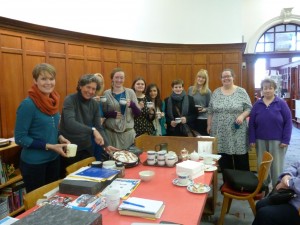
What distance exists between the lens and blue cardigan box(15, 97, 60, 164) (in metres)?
1.93

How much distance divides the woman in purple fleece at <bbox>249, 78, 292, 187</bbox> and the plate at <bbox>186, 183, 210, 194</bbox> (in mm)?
1694

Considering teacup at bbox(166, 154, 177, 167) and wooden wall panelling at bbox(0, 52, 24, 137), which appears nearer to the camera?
teacup at bbox(166, 154, 177, 167)

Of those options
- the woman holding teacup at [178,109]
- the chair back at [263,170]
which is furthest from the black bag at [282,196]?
the woman holding teacup at [178,109]

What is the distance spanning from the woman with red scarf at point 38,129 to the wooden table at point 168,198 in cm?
66

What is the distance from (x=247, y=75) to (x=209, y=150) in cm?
534

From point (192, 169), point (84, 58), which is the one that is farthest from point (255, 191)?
point (84, 58)

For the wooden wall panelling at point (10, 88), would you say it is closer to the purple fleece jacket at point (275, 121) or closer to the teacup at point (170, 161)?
the teacup at point (170, 161)

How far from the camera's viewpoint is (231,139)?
10.4ft

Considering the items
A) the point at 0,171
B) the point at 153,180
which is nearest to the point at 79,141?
the point at 153,180

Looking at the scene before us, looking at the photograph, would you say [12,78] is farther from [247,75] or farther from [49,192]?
[247,75]

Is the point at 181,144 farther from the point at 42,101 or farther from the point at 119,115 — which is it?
the point at 42,101

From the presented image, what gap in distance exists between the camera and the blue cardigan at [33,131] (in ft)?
6.34

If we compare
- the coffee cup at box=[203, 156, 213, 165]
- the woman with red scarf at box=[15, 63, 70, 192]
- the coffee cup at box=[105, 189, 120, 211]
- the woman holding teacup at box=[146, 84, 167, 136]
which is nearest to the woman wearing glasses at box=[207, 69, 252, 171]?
the woman holding teacup at box=[146, 84, 167, 136]

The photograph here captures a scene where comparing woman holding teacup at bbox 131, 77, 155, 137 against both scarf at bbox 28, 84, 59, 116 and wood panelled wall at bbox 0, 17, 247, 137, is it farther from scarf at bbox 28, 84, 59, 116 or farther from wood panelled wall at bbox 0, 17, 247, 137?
wood panelled wall at bbox 0, 17, 247, 137
